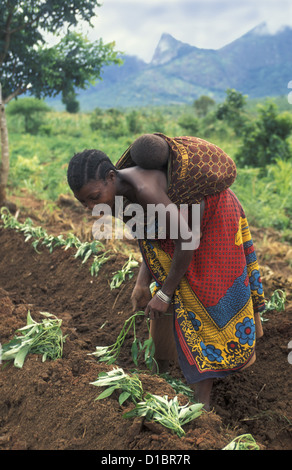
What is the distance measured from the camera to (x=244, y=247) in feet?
7.40

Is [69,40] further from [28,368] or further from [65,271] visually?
[28,368]

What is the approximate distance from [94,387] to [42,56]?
17.3ft

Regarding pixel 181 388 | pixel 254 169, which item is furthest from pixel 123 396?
pixel 254 169

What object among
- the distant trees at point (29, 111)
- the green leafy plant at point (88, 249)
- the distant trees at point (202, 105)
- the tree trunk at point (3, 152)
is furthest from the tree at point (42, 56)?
the distant trees at point (202, 105)

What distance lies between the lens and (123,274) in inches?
132

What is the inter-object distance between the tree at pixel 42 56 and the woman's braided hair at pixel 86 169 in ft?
14.2

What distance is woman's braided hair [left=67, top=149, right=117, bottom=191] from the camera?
1820 millimetres

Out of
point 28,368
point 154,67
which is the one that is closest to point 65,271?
point 28,368

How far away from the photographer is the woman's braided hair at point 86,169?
1820mm

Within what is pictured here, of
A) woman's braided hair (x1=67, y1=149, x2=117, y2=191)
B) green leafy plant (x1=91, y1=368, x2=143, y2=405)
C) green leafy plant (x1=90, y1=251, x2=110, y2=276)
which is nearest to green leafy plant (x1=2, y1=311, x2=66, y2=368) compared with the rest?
green leafy plant (x1=91, y1=368, x2=143, y2=405)

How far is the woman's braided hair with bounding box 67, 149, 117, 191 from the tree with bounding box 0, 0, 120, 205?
170 inches

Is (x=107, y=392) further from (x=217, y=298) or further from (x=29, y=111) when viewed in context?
(x=29, y=111)

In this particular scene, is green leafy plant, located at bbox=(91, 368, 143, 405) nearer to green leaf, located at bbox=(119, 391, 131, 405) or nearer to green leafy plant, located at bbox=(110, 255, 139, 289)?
green leaf, located at bbox=(119, 391, 131, 405)
